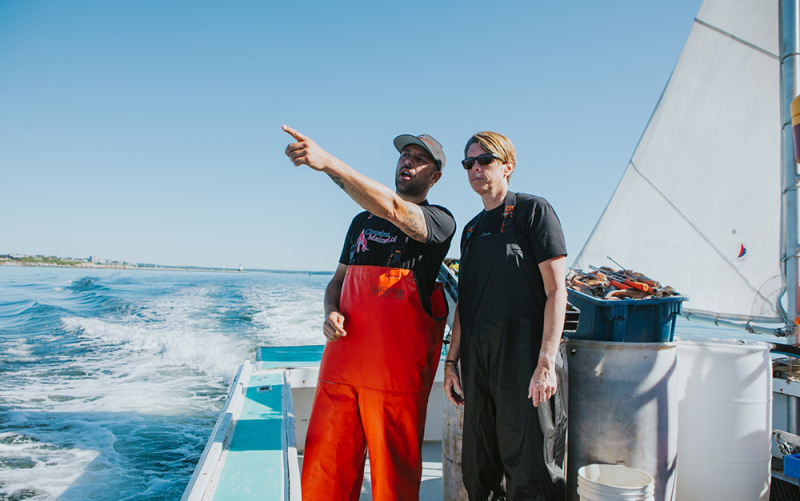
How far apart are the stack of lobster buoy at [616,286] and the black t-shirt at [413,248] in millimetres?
662

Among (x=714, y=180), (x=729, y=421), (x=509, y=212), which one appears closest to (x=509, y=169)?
(x=509, y=212)

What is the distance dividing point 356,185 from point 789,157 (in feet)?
11.7

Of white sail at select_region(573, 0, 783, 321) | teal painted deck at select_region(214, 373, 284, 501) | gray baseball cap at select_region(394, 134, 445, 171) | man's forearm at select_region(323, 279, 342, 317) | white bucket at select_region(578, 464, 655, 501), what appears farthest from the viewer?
white sail at select_region(573, 0, 783, 321)

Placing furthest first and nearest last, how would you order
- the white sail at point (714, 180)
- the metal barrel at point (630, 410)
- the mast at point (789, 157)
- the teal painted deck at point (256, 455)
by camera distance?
1. the white sail at point (714, 180)
2. the mast at point (789, 157)
3. the metal barrel at point (630, 410)
4. the teal painted deck at point (256, 455)

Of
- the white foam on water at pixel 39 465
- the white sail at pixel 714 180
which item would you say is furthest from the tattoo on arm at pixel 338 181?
the white sail at pixel 714 180

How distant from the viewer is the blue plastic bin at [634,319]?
1807 mm

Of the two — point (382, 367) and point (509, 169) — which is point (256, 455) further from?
point (509, 169)

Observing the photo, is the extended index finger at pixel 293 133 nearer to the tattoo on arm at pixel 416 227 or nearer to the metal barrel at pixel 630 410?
the tattoo on arm at pixel 416 227

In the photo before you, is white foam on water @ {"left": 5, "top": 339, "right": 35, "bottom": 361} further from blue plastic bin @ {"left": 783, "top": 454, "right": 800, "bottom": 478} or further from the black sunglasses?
blue plastic bin @ {"left": 783, "top": 454, "right": 800, "bottom": 478}

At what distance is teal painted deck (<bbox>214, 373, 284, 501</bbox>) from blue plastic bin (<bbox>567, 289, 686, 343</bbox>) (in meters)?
1.39

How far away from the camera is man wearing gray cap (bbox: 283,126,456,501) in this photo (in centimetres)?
192

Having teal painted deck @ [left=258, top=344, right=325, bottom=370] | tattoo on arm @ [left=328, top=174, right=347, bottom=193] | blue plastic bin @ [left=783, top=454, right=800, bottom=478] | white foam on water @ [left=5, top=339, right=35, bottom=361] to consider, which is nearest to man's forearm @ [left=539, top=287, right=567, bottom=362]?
tattoo on arm @ [left=328, top=174, right=347, bottom=193]

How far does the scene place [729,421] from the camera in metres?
1.97

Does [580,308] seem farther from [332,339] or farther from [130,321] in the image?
[130,321]
